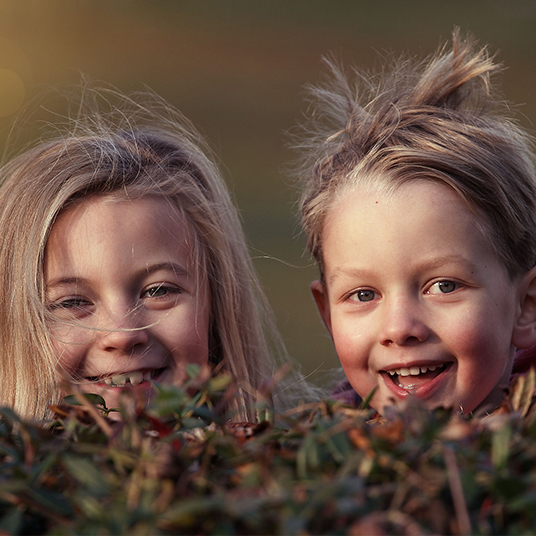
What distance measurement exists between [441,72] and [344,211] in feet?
1.85

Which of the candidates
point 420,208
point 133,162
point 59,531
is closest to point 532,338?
point 420,208

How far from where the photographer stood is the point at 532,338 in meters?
1.84

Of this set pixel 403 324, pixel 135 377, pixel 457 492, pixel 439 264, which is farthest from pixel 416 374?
pixel 457 492

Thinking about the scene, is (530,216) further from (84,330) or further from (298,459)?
(298,459)

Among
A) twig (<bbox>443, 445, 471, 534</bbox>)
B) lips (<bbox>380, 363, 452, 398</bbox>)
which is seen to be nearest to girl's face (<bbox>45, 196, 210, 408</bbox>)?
lips (<bbox>380, 363, 452, 398</bbox>)

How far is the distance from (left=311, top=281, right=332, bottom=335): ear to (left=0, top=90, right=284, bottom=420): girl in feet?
0.99

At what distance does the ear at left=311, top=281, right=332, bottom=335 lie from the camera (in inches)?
81.1

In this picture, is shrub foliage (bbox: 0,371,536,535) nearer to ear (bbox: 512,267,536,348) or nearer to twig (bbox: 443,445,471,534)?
twig (bbox: 443,445,471,534)

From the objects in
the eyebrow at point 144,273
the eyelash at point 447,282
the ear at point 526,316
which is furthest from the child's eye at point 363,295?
the eyebrow at point 144,273

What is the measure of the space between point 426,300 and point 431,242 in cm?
14

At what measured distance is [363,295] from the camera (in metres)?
1.79

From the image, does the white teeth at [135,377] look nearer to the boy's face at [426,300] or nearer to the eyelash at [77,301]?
the eyelash at [77,301]

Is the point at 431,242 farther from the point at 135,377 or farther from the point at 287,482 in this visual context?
the point at 287,482

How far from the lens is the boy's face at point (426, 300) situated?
1.66 metres
